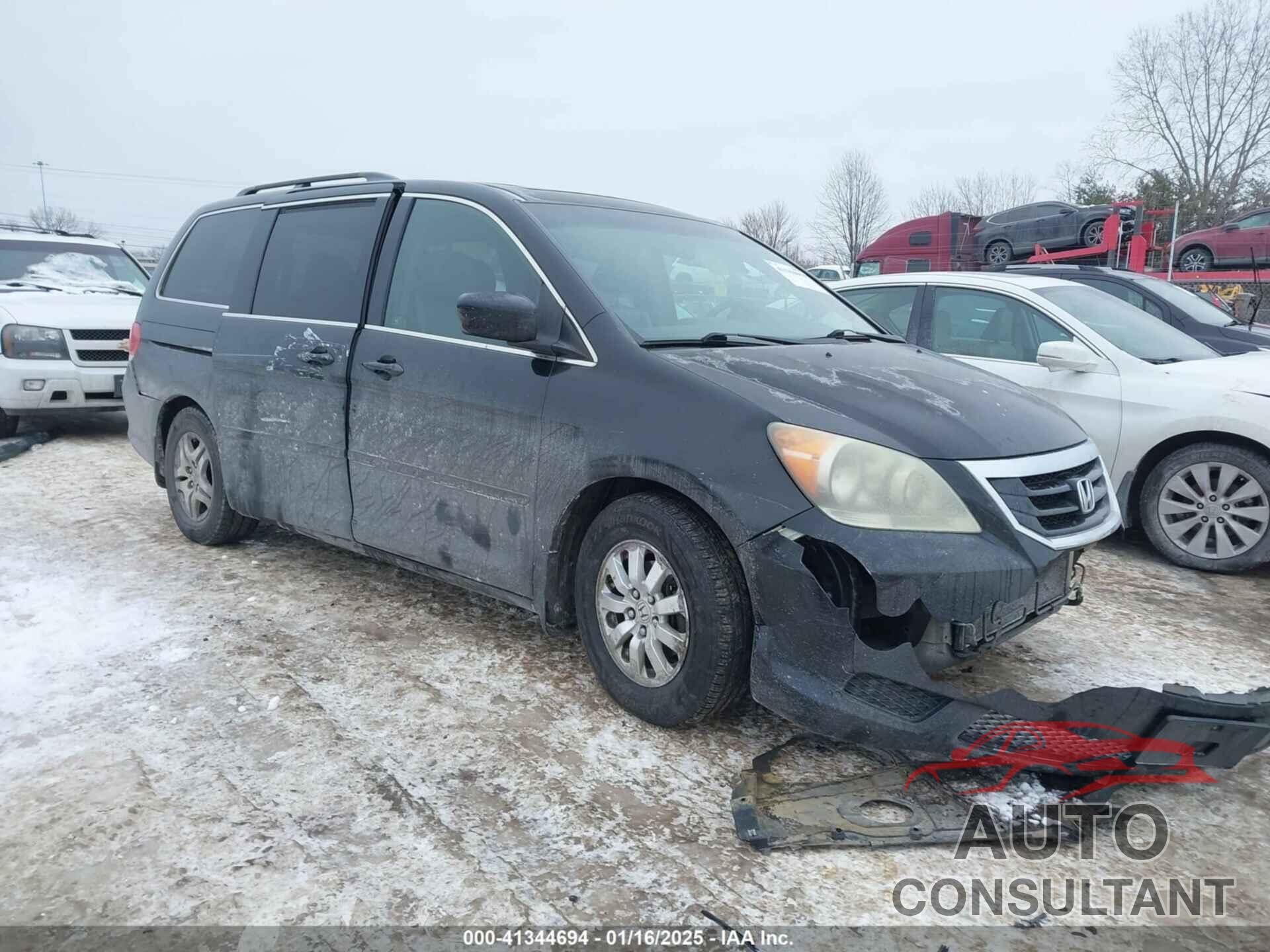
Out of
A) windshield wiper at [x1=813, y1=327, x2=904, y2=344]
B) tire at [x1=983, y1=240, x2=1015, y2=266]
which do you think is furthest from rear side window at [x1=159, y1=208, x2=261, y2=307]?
tire at [x1=983, y1=240, x2=1015, y2=266]

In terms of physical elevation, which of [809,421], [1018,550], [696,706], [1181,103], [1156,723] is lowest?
[696,706]

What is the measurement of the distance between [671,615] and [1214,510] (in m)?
3.70

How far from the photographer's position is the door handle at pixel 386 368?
12.6 ft

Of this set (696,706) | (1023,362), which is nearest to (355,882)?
(696,706)

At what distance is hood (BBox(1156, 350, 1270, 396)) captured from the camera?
502cm

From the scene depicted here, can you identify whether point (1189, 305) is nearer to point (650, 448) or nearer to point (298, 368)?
point (650, 448)

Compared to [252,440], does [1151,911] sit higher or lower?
lower

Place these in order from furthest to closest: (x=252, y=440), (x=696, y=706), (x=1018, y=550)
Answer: (x=252, y=440)
(x=696, y=706)
(x=1018, y=550)

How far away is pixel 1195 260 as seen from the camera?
60.6 feet

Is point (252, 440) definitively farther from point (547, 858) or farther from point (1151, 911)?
point (1151, 911)

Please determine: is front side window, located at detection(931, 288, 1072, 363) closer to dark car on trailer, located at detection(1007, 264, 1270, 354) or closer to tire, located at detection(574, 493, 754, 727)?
dark car on trailer, located at detection(1007, 264, 1270, 354)

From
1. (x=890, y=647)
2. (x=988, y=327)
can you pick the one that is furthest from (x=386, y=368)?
(x=988, y=327)

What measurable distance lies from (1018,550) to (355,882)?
2.08 meters

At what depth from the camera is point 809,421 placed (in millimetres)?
2846
